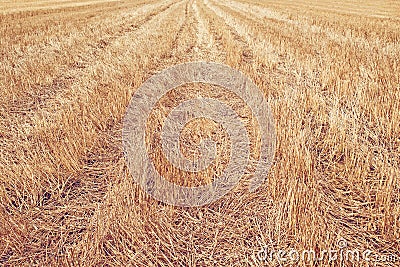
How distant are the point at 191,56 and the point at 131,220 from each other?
5710 millimetres

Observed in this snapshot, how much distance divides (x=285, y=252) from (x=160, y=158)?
1.37m

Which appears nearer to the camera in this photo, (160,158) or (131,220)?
(131,220)

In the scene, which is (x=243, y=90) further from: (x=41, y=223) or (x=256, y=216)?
(x=41, y=223)

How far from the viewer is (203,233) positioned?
197 centimetres

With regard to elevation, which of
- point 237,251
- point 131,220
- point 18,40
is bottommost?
point 237,251

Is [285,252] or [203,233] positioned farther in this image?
[203,233]

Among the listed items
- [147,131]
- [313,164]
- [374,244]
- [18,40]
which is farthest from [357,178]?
[18,40]

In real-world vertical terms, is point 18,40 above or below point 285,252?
above

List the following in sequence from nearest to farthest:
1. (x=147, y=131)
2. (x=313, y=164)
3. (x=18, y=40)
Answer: (x=313, y=164) < (x=147, y=131) < (x=18, y=40)

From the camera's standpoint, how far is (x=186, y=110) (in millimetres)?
3824

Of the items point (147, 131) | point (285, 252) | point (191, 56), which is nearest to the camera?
point (285, 252)

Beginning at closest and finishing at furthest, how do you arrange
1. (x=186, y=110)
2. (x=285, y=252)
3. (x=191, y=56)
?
(x=285, y=252), (x=186, y=110), (x=191, y=56)

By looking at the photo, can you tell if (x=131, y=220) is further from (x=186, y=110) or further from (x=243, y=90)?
(x=243, y=90)

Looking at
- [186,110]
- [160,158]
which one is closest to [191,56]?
[186,110]
